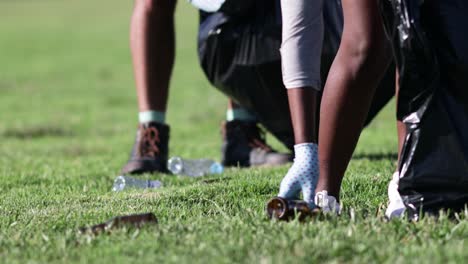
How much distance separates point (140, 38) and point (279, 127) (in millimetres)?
1101

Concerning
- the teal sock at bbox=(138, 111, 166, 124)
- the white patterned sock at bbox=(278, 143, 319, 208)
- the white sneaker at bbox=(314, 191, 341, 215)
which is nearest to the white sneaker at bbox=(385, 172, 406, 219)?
the white sneaker at bbox=(314, 191, 341, 215)

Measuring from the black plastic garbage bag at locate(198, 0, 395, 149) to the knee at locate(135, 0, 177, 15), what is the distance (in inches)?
9.7

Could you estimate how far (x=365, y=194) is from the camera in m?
4.68

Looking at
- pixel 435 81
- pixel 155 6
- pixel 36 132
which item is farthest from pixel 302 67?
pixel 36 132

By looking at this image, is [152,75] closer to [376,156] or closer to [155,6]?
[155,6]

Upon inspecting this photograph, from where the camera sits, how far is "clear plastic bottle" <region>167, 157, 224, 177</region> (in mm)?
6590

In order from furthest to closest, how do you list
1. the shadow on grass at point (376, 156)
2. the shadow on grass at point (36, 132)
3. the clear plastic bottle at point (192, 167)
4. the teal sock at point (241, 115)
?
the shadow on grass at point (36, 132)
the teal sock at point (241, 115)
the shadow on grass at point (376, 156)
the clear plastic bottle at point (192, 167)

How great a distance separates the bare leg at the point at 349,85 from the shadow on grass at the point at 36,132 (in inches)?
320

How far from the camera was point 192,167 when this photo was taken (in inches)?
266

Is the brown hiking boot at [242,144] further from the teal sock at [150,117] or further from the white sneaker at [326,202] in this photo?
the white sneaker at [326,202]

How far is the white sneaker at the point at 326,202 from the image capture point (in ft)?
13.0

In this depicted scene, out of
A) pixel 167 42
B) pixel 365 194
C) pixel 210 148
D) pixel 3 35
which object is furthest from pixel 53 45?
pixel 365 194

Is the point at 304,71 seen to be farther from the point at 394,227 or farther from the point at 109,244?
the point at 109,244

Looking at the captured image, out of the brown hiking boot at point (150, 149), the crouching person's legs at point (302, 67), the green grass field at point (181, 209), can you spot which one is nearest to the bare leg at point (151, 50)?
the brown hiking boot at point (150, 149)
